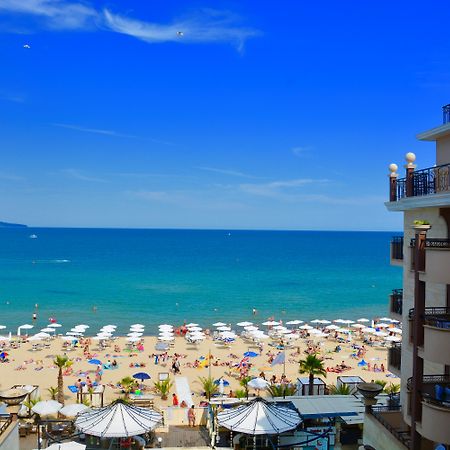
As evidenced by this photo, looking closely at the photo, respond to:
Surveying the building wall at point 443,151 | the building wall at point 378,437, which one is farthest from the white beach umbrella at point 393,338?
the building wall at point 443,151

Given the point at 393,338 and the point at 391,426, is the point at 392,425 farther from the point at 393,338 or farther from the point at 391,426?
the point at 393,338

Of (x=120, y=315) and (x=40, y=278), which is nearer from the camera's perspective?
(x=120, y=315)

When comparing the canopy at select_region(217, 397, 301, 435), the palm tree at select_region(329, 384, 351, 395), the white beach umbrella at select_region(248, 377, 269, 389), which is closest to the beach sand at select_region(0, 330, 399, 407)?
the white beach umbrella at select_region(248, 377, 269, 389)

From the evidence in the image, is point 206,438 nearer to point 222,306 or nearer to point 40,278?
point 222,306

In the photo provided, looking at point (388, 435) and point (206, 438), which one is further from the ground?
point (388, 435)

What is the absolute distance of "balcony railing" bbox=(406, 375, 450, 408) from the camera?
37.6 feet

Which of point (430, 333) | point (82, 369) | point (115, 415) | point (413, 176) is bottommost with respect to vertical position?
point (82, 369)

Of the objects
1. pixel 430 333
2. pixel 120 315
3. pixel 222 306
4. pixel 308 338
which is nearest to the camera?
pixel 430 333

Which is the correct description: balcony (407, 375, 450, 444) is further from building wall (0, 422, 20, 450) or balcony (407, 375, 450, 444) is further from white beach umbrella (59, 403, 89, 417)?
white beach umbrella (59, 403, 89, 417)

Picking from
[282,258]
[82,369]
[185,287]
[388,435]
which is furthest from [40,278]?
[388,435]

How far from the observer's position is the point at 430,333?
11.5m

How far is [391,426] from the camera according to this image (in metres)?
13.6

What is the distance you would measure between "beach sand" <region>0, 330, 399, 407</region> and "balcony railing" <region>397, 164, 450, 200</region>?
16.9 m

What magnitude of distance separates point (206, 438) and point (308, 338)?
26.6 meters
